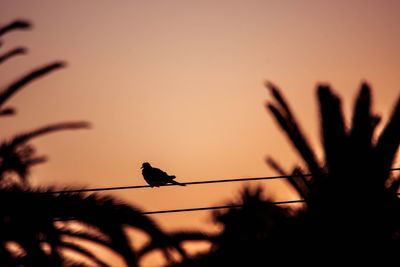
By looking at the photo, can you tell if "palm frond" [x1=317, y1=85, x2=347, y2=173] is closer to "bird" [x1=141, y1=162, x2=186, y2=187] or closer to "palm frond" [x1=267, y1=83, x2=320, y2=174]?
"palm frond" [x1=267, y1=83, x2=320, y2=174]

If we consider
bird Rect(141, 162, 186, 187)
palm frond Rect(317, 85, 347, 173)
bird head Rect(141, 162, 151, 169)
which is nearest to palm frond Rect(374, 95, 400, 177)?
palm frond Rect(317, 85, 347, 173)

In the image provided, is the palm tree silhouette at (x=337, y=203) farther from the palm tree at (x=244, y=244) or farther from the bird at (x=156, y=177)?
the bird at (x=156, y=177)

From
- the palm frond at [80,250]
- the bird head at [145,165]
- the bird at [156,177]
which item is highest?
the bird head at [145,165]

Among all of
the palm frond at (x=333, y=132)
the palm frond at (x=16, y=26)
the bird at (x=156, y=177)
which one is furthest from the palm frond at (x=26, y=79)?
the palm frond at (x=333, y=132)

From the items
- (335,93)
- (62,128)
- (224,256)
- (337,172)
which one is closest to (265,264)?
(224,256)

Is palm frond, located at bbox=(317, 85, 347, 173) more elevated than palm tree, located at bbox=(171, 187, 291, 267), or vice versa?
palm frond, located at bbox=(317, 85, 347, 173)

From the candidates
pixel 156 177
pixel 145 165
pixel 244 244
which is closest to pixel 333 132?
pixel 244 244

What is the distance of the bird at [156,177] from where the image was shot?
1186 centimetres

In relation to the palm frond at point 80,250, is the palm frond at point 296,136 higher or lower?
higher

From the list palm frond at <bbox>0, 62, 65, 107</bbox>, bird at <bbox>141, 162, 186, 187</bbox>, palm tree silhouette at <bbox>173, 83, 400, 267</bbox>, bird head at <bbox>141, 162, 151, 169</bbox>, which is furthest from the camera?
bird head at <bbox>141, 162, 151, 169</bbox>

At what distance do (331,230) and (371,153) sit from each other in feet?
5.41

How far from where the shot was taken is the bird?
1186cm

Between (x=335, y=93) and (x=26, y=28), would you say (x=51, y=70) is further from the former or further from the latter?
(x=335, y=93)

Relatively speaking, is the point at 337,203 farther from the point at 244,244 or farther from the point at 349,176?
the point at 244,244
